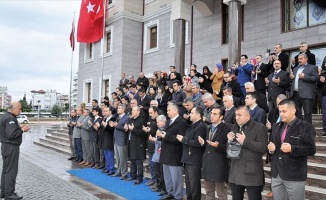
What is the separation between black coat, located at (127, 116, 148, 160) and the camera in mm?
7883

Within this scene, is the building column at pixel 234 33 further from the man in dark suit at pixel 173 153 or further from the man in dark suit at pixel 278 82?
the man in dark suit at pixel 173 153

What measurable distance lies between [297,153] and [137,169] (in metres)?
5.19

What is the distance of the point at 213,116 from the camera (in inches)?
203

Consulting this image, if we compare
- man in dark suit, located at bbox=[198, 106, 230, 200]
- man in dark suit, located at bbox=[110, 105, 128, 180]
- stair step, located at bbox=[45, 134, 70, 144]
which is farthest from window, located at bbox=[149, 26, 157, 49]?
man in dark suit, located at bbox=[198, 106, 230, 200]

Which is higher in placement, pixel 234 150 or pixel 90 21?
pixel 90 21

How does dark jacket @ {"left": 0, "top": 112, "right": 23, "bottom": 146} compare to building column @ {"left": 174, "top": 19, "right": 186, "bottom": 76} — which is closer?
dark jacket @ {"left": 0, "top": 112, "right": 23, "bottom": 146}

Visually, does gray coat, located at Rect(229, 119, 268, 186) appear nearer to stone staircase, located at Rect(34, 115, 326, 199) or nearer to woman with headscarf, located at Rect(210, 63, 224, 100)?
stone staircase, located at Rect(34, 115, 326, 199)

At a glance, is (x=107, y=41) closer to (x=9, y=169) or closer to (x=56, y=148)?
(x=56, y=148)

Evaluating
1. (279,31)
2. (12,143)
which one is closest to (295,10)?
(279,31)

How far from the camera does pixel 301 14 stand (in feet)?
40.0

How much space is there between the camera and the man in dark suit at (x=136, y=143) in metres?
7.89

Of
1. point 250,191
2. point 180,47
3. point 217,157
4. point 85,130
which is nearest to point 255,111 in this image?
point 217,157

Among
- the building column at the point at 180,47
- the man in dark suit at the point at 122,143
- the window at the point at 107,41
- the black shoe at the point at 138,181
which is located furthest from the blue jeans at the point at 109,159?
the window at the point at 107,41

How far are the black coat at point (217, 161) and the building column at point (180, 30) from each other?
940cm
